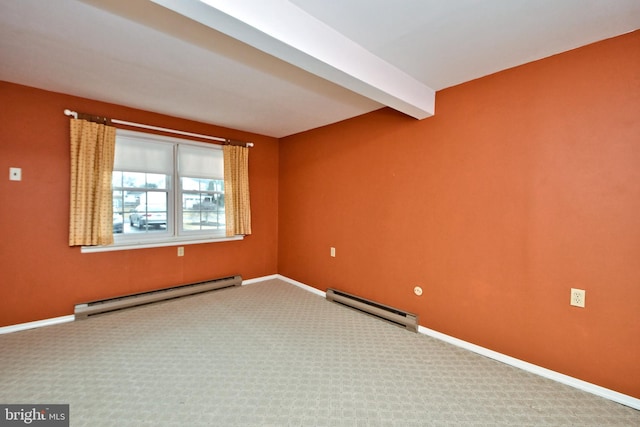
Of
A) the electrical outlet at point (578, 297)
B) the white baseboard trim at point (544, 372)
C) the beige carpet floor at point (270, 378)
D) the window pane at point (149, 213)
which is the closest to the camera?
the beige carpet floor at point (270, 378)

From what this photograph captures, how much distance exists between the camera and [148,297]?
323 cm

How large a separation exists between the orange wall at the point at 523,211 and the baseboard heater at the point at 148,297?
2036mm

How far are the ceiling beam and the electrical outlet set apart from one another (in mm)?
1872

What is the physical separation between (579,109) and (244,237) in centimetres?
392

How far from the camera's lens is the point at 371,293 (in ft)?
10.5

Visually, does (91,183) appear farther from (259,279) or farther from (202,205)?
(259,279)

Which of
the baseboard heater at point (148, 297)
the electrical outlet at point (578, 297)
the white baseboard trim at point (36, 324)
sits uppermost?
the electrical outlet at point (578, 297)

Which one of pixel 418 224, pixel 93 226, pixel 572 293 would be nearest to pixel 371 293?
pixel 418 224

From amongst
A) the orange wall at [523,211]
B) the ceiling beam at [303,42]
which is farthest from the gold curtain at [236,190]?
the ceiling beam at [303,42]

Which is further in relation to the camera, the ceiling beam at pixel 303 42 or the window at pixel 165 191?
the window at pixel 165 191

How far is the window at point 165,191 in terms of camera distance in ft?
10.5

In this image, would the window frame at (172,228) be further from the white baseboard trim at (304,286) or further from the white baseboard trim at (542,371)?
the white baseboard trim at (542,371)

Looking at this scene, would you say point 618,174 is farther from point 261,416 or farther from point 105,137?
point 105,137

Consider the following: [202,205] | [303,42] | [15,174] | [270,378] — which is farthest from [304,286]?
[15,174]
